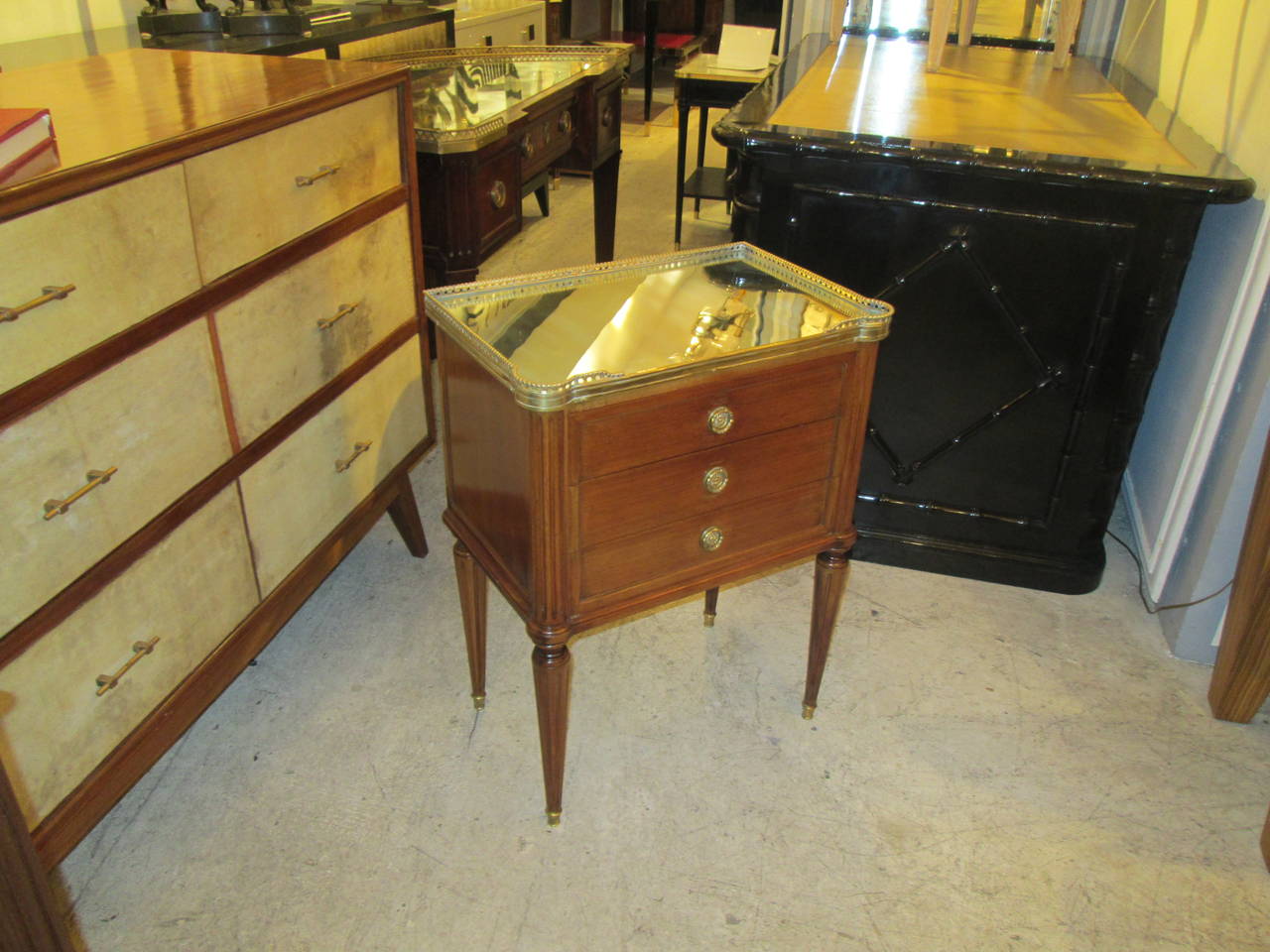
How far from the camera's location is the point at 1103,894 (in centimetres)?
150

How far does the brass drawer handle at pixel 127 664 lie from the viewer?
1.25 meters

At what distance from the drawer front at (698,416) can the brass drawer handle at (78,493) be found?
23.4 inches

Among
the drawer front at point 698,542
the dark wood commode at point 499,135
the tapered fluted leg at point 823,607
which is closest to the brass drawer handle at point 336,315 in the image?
the drawer front at point 698,542

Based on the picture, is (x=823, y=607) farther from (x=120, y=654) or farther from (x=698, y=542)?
(x=120, y=654)

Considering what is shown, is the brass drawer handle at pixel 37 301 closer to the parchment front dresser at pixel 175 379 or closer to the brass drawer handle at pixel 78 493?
the parchment front dresser at pixel 175 379

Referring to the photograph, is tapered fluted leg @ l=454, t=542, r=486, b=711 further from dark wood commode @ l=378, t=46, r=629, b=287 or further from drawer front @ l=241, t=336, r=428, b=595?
dark wood commode @ l=378, t=46, r=629, b=287

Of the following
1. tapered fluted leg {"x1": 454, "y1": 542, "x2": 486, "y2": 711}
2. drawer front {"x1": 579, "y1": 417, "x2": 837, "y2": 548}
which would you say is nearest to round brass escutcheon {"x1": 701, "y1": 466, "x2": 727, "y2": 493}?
drawer front {"x1": 579, "y1": 417, "x2": 837, "y2": 548}

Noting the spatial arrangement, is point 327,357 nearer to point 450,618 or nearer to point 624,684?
point 450,618

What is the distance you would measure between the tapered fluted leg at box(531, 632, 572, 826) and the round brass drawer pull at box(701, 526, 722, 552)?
0.27 m

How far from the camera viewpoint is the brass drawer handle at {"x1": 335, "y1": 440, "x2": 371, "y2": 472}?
179 cm

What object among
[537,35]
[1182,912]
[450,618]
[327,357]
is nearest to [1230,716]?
[1182,912]

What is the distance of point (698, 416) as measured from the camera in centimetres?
136

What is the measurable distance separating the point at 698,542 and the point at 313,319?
2.49 ft

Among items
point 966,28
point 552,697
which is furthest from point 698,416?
point 966,28
